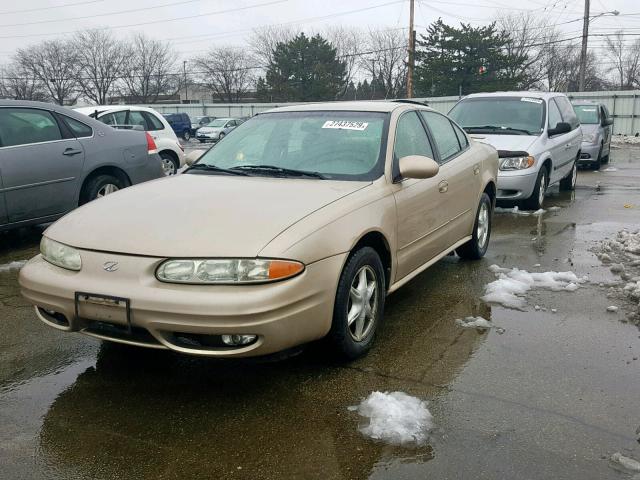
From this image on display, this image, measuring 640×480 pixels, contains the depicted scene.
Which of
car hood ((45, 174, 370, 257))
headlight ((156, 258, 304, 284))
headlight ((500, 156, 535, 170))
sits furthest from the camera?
headlight ((500, 156, 535, 170))

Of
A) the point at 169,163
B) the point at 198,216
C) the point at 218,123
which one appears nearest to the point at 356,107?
the point at 198,216

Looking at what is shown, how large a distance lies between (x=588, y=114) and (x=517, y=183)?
8.43 metres

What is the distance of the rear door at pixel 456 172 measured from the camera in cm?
496

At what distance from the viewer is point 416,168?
13.1 ft

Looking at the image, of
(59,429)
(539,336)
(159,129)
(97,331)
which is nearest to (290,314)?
(97,331)

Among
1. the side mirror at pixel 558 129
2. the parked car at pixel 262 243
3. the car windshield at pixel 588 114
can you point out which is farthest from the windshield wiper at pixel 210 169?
the car windshield at pixel 588 114

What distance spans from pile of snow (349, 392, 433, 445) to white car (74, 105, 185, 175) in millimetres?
9277

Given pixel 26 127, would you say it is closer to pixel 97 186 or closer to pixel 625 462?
pixel 97 186

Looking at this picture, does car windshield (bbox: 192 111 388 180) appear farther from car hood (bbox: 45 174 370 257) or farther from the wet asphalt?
the wet asphalt

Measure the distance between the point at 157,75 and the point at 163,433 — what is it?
73.8 meters

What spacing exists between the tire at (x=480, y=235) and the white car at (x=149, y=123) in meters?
7.13

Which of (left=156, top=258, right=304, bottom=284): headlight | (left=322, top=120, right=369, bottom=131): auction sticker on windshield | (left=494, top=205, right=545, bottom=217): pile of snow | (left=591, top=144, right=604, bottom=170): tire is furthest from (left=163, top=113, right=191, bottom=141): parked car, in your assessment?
(left=156, top=258, right=304, bottom=284): headlight

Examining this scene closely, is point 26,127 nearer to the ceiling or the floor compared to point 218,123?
nearer to the ceiling

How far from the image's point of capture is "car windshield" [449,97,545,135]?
30.1 ft
